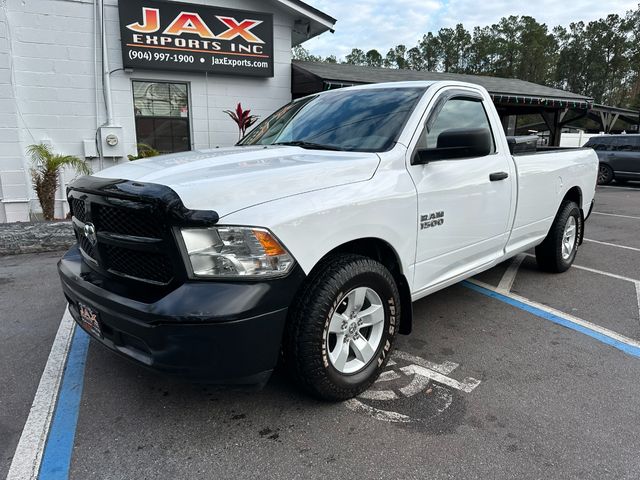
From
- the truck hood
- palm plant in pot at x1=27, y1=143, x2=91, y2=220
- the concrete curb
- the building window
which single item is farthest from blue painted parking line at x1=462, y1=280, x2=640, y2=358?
the building window

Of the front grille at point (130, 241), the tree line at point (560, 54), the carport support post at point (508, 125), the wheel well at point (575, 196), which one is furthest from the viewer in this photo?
the tree line at point (560, 54)

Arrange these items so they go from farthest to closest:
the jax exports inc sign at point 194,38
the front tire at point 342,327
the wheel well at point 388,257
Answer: the jax exports inc sign at point 194,38
the wheel well at point 388,257
the front tire at point 342,327

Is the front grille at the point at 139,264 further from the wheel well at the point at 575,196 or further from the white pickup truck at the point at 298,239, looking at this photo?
the wheel well at the point at 575,196

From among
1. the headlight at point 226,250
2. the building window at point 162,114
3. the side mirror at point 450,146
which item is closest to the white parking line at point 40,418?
the headlight at point 226,250

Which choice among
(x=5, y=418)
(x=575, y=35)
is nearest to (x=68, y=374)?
(x=5, y=418)

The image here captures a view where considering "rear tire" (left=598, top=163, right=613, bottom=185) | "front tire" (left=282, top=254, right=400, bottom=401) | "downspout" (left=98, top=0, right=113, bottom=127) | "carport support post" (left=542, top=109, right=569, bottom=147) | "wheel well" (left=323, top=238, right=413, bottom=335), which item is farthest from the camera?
"carport support post" (left=542, top=109, right=569, bottom=147)

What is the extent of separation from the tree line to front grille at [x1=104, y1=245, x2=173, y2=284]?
64.6 metres

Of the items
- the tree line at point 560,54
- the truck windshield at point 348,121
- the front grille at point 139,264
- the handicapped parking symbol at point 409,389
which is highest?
the tree line at point 560,54

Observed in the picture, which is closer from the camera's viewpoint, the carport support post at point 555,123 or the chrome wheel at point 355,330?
the chrome wheel at point 355,330

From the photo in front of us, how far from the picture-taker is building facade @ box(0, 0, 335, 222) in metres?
8.34

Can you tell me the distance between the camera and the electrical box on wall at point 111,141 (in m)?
9.02

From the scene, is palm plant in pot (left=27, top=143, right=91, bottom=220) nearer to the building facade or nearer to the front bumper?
the building facade

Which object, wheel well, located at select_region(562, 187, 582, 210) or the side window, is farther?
wheel well, located at select_region(562, 187, 582, 210)

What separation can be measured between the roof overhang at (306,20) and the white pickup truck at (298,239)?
281 inches
